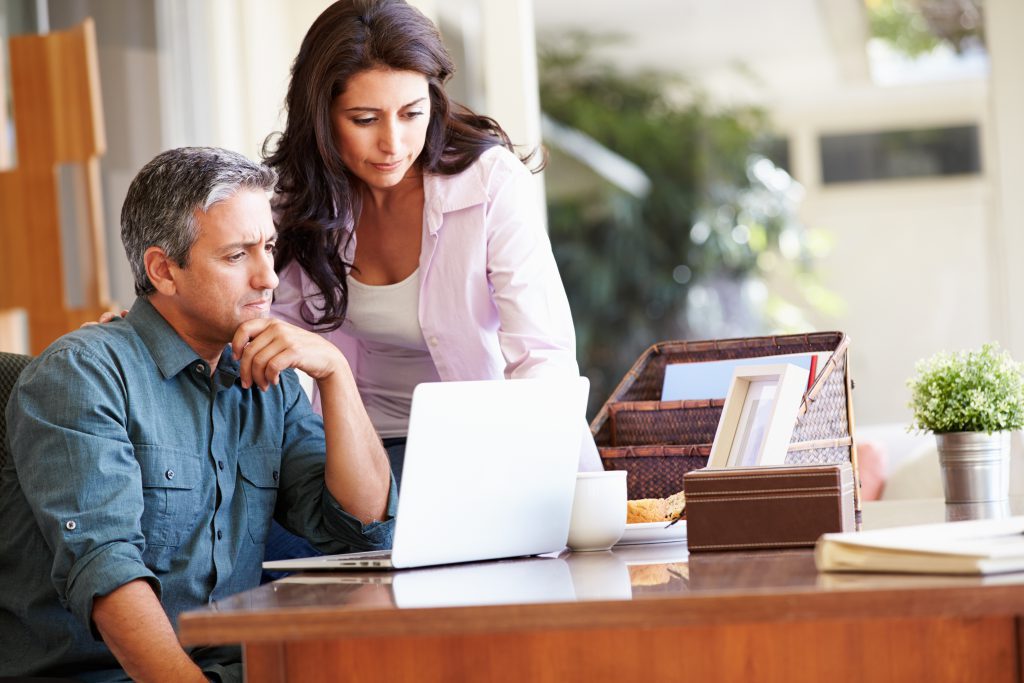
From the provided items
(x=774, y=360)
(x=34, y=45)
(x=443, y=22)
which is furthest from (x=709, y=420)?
(x=443, y=22)

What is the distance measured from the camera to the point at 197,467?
1.61 metres

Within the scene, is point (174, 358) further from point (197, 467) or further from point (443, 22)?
point (443, 22)

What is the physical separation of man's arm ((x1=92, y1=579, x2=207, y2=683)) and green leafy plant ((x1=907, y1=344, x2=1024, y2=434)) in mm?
1157

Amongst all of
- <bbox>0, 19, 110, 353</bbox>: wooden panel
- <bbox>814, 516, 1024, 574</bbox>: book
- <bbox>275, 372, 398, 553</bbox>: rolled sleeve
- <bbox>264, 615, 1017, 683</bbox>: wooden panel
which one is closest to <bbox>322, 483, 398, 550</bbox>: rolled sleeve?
<bbox>275, 372, 398, 553</bbox>: rolled sleeve

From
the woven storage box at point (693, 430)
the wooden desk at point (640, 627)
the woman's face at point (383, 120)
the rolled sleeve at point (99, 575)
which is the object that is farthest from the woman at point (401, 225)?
the wooden desk at point (640, 627)

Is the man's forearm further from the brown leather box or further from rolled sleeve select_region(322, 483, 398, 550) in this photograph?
the brown leather box

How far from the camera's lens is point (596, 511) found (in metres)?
A: 1.46

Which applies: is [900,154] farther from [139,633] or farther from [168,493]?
[139,633]

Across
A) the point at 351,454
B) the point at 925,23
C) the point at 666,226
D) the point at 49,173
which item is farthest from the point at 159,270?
the point at 925,23

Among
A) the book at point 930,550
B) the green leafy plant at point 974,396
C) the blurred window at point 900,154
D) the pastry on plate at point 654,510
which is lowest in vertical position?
the pastry on plate at point 654,510

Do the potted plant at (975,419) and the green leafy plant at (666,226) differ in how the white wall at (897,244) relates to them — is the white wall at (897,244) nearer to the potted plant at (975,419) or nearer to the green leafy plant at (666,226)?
the green leafy plant at (666,226)

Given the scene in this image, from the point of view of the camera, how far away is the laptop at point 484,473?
1.28 meters

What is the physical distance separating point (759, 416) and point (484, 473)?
439 millimetres

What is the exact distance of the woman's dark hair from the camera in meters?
1.95
